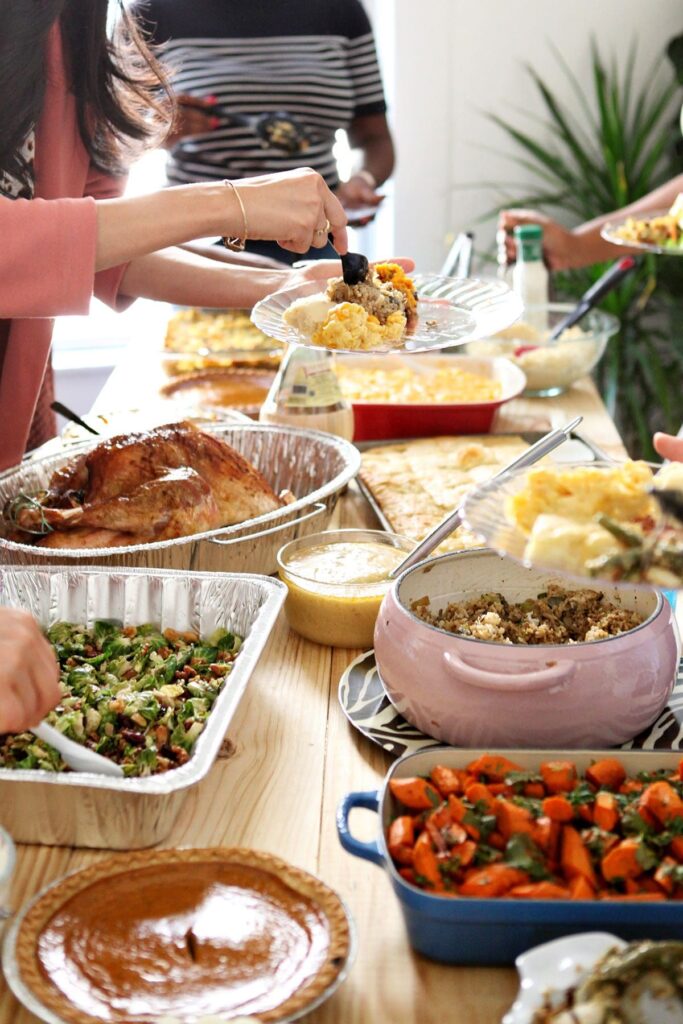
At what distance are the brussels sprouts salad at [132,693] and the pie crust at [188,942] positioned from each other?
5.4 inches

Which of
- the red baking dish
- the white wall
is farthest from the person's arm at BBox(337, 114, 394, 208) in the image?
the red baking dish

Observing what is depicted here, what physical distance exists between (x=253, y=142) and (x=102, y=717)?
9.00 ft

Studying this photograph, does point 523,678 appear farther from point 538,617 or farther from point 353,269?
point 353,269

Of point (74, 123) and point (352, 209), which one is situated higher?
point (74, 123)

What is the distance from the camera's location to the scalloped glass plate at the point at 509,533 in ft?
2.99

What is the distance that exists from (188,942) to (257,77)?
3148 mm

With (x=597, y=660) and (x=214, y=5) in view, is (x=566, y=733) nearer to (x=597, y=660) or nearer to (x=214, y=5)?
(x=597, y=660)

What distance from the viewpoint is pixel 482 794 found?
105 centimetres

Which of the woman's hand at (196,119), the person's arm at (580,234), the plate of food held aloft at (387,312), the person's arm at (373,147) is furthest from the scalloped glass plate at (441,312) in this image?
the person's arm at (373,147)

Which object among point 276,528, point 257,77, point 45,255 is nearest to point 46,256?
point 45,255

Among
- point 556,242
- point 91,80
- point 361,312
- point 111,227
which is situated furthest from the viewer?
point 556,242

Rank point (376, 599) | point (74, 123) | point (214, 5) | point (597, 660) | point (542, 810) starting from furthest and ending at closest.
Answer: point (214, 5) < point (74, 123) < point (376, 599) < point (597, 660) < point (542, 810)

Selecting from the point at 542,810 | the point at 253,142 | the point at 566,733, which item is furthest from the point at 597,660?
the point at 253,142

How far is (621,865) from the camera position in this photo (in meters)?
0.98
